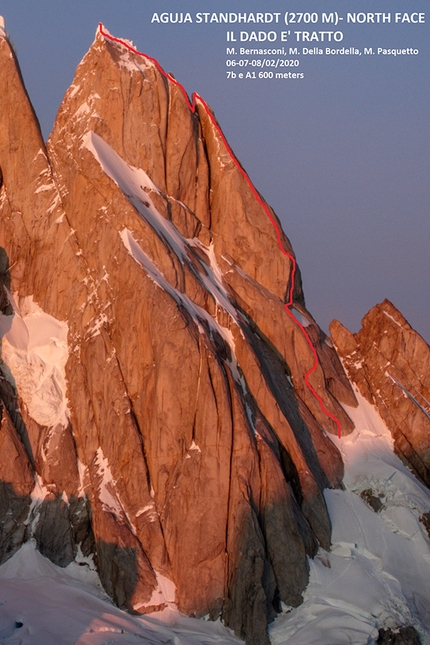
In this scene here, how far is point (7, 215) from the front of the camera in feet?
180

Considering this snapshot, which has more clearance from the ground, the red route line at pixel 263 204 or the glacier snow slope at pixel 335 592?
the red route line at pixel 263 204

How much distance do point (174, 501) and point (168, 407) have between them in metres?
4.41

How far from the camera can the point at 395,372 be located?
62594 millimetres

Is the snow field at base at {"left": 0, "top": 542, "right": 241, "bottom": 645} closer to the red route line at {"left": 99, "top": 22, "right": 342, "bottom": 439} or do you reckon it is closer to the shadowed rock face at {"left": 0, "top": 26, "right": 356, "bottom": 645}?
the shadowed rock face at {"left": 0, "top": 26, "right": 356, "bottom": 645}

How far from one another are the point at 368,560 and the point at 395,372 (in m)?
15.8

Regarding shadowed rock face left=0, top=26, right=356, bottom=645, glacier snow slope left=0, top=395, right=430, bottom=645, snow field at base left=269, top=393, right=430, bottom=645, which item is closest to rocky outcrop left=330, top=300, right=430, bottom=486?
snow field at base left=269, top=393, right=430, bottom=645

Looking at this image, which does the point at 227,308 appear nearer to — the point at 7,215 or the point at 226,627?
the point at 7,215

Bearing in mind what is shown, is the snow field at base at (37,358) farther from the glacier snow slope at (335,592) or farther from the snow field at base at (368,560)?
the snow field at base at (368,560)

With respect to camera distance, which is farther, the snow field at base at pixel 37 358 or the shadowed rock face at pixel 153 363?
the snow field at base at pixel 37 358

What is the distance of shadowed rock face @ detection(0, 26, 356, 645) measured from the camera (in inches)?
1809

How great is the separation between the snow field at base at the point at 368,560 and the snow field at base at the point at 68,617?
430cm

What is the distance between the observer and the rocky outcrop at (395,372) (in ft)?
193

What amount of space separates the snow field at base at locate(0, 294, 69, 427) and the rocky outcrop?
19625 millimetres

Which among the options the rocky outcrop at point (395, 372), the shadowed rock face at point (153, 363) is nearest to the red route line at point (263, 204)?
the shadowed rock face at point (153, 363)
